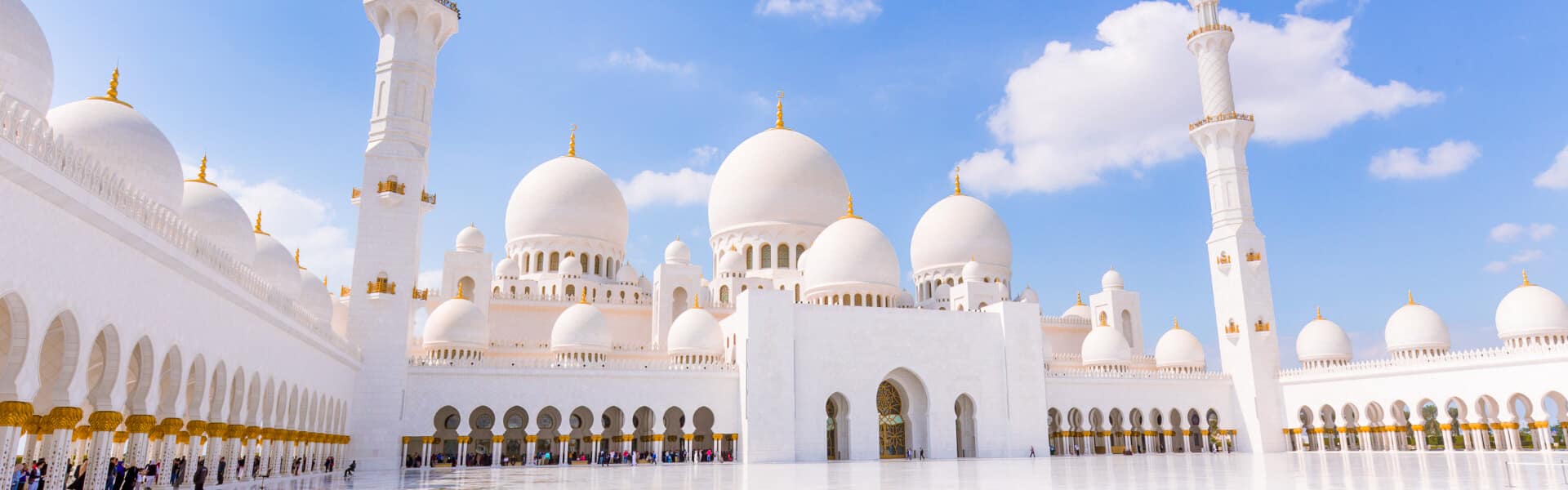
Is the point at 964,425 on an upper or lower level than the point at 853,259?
lower

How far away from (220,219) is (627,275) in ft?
51.1

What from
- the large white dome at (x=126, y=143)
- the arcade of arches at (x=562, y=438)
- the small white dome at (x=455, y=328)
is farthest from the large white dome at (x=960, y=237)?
the large white dome at (x=126, y=143)

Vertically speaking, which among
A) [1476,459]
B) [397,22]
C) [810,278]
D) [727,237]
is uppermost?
[397,22]

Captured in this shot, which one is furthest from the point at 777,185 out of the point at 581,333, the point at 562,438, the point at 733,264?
the point at 562,438

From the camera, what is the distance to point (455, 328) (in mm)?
24141

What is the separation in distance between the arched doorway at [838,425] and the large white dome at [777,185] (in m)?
8.13

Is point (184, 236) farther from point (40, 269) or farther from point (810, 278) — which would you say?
point (810, 278)

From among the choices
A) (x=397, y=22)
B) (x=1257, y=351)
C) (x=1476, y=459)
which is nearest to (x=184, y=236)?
(x=397, y=22)

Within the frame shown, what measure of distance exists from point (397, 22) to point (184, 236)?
1207 centimetres

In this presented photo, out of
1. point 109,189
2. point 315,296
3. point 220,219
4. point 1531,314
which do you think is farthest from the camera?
point 1531,314

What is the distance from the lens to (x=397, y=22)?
21.6 meters

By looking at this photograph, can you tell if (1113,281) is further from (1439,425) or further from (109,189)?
(109,189)

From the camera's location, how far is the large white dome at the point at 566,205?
31.8 m

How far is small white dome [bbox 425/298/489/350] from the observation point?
78.9ft
